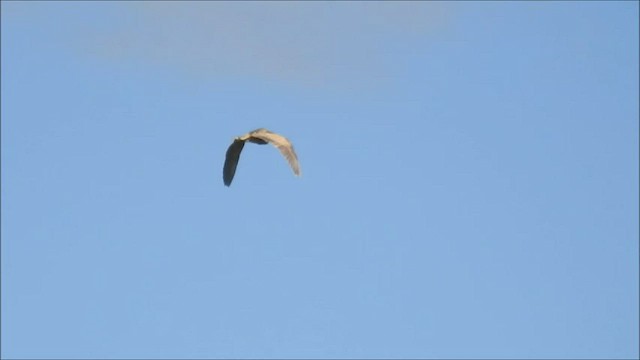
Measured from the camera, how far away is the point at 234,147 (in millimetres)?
128750

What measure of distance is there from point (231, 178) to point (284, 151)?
273 cm

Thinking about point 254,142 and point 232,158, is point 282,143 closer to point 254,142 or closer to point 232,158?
point 254,142

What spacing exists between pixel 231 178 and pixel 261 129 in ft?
10.6

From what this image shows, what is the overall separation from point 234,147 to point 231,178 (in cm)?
268

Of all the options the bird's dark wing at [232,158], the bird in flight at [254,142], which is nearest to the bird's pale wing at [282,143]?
the bird in flight at [254,142]

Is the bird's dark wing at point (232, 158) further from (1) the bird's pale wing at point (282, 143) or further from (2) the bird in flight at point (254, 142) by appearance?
(1) the bird's pale wing at point (282, 143)

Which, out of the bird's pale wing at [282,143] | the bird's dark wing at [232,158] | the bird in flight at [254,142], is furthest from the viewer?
the bird's dark wing at [232,158]

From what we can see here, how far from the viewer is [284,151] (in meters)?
127

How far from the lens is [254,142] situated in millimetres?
128125

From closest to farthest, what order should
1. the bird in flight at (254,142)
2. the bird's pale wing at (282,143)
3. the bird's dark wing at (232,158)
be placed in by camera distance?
the bird's pale wing at (282,143) → the bird in flight at (254,142) → the bird's dark wing at (232,158)

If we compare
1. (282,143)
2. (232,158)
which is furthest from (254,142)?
(282,143)

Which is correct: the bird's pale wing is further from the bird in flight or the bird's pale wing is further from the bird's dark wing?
the bird's dark wing

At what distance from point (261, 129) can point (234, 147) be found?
1.56 meters

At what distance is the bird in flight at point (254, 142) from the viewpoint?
127 m
